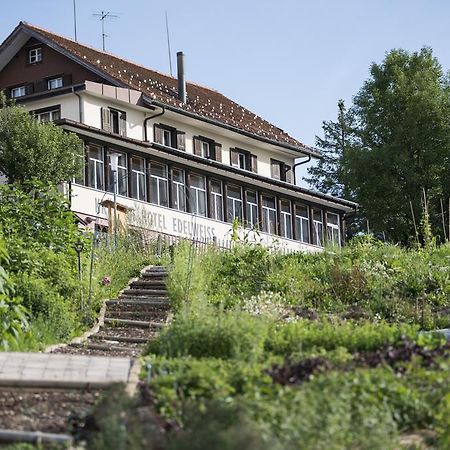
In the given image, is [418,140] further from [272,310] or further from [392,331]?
[392,331]

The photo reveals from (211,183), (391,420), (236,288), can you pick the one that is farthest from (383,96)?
(391,420)

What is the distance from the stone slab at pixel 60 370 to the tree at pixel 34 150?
831 inches

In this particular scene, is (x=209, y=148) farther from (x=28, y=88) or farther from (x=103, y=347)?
(x=103, y=347)

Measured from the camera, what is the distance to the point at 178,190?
40.2 metres

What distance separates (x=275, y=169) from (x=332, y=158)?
11.8 m

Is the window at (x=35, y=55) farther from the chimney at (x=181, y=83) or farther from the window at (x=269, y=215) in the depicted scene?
the window at (x=269, y=215)

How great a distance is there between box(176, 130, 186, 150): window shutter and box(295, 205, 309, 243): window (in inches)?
200

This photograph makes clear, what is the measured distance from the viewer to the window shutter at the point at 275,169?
48.5 meters

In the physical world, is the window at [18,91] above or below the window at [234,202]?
above

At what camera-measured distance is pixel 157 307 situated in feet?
68.8

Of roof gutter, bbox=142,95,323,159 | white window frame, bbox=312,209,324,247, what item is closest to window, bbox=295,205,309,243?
white window frame, bbox=312,209,324,247

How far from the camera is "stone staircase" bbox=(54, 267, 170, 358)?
16.9m

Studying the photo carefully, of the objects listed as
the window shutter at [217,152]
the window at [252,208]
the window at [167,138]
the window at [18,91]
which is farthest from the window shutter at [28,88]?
the window at [252,208]

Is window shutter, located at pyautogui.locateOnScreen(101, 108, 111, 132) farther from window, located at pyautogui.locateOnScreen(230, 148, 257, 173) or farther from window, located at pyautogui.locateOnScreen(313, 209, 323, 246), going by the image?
window, located at pyautogui.locateOnScreen(313, 209, 323, 246)
